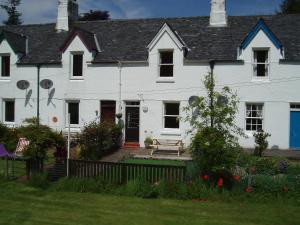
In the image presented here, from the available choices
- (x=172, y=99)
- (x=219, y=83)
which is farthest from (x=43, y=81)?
(x=219, y=83)

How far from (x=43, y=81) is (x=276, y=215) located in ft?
60.6

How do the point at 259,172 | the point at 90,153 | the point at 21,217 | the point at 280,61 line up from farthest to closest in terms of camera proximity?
1. the point at 280,61
2. the point at 90,153
3. the point at 259,172
4. the point at 21,217

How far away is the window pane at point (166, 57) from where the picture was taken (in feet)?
79.3

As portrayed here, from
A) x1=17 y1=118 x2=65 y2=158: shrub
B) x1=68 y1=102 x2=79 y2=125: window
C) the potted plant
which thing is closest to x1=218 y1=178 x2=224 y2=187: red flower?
x1=17 y1=118 x2=65 y2=158: shrub

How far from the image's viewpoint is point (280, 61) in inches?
875

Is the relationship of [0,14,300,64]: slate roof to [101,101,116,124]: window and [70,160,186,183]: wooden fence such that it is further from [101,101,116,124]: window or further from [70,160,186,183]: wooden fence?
[70,160,186,183]: wooden fence

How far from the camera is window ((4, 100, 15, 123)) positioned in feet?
89.8

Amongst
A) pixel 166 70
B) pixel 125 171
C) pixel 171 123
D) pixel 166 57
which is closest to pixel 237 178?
pixel 125 171

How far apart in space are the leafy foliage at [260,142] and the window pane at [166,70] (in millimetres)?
6233

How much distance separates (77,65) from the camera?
25812 millimetres

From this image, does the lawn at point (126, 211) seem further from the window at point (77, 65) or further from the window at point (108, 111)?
the window at point (77, 65)

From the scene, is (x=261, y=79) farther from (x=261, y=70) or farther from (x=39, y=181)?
(x=39, y=181)

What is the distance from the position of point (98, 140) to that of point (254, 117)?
889 cm

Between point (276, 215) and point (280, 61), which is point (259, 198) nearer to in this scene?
point (276, 215)
